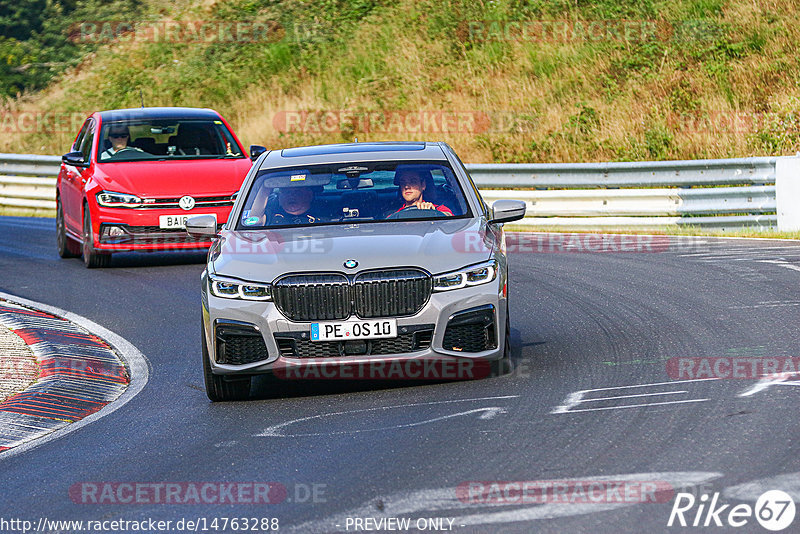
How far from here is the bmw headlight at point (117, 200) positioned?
1533 centimetres

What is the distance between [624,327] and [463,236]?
2.35 meters

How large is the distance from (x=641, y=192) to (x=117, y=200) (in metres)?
7.44

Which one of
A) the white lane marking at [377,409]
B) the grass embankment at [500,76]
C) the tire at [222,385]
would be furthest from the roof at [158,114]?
the white lane marking at [377,409]

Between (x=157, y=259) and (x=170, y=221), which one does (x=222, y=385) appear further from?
(x=157, y=259)

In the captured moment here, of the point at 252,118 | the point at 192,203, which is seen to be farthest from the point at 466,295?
the point at 252,118

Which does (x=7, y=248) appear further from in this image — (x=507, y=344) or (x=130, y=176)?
(x=507, y=344)

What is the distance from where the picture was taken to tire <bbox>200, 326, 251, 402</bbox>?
8.52 m

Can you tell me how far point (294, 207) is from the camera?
30.9 feet

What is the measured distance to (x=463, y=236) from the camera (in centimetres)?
869

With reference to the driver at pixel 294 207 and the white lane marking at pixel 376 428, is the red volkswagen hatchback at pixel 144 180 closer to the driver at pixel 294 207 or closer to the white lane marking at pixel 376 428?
the driver at pixel 294 207

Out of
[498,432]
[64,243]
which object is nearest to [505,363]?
[498,432]

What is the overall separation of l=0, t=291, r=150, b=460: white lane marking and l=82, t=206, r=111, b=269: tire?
1.56m

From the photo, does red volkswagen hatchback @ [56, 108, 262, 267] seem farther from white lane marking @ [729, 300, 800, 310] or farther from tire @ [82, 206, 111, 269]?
white lane marking @ [729, 300, 800, 310]

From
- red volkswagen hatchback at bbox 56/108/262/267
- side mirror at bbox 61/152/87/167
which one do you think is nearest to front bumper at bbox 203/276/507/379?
red volkswagen hatchback at bbox 56/108/262/267
